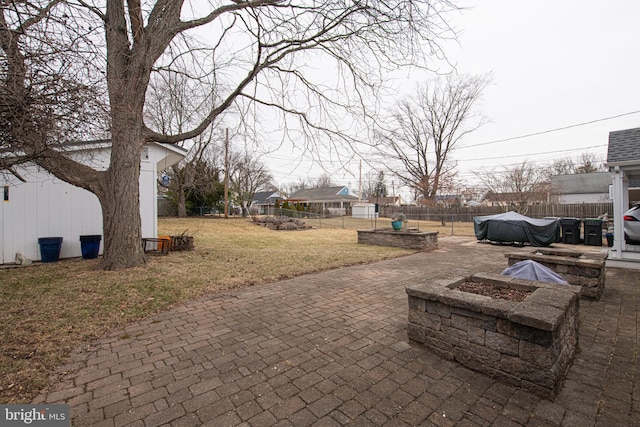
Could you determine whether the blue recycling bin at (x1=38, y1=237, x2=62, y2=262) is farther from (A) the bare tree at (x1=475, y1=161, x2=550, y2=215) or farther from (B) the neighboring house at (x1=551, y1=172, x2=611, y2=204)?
(B) the neighboring house at (x1=551, y1=172, x2=611, y2=204)

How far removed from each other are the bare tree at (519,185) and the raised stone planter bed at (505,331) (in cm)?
2123

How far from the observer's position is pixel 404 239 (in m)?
10.3

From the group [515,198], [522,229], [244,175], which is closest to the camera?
[522,229]

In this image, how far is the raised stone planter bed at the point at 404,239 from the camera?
995 centimetres

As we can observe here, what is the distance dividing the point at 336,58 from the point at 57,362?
6576 millimetres

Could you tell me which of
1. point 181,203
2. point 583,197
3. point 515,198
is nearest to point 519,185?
point 515,198

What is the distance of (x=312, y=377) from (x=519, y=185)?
948 inches

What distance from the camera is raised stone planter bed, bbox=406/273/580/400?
2125 millimetres

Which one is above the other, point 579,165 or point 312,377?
point 579,165

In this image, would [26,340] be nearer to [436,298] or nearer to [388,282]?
[436,298]

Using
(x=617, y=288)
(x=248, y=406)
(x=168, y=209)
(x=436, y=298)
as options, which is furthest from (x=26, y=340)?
(x=168, y=209)

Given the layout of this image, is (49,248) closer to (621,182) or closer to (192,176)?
(621,182)

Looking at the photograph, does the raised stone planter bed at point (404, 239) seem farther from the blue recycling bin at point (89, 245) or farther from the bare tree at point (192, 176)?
the bare tree at point (192, 176)

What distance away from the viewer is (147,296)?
454 cm
